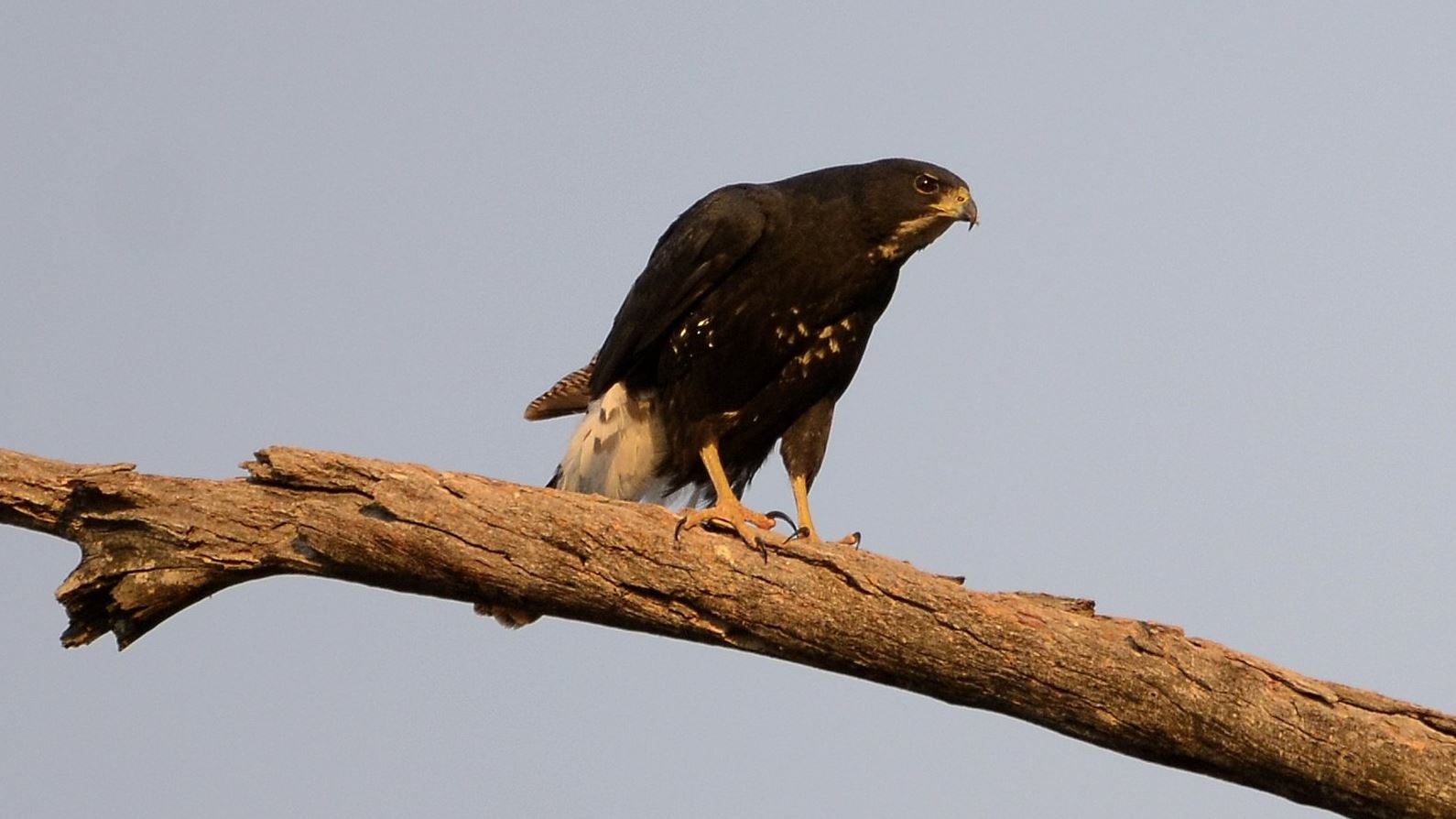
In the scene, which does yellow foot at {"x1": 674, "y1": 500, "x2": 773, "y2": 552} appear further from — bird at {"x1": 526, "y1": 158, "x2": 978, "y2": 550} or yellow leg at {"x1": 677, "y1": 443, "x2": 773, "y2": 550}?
bird at {"x1": 526, "y1": 158, "x2": 978, "y2": 550}

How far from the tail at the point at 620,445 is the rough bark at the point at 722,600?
2752mm

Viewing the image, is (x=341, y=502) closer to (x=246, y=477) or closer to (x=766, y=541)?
(x=246, y=477)

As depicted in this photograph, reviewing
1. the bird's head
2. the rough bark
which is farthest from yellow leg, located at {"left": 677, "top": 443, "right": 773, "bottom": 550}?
the bird's head

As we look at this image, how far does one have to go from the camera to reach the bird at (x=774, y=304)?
817 cm

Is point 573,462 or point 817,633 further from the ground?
point 573,462

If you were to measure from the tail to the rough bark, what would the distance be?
2.75 m

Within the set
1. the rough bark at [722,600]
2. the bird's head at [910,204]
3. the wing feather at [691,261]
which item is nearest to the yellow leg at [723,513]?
the rough bark at [722,600]

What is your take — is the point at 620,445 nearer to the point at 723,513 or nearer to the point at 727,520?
the point at 723,513

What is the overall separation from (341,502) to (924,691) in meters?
2.21

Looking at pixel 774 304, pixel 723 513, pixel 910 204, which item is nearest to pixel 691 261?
pixel 774 304

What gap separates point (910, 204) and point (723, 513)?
237cm

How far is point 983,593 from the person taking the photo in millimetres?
5918

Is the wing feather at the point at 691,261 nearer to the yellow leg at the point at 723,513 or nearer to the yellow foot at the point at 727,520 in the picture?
the yellow leg at the point at 723,513

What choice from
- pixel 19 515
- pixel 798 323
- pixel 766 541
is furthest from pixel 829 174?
pixel 19 515
